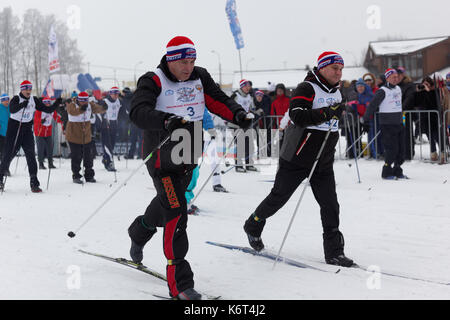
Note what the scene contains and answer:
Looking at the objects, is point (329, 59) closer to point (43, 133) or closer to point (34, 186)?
point (34, 186)

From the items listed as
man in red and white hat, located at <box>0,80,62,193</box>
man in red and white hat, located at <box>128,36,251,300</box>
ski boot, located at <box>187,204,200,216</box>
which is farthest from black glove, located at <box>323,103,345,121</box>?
man in red and white hat, located at <box>0,80,62,193</box>

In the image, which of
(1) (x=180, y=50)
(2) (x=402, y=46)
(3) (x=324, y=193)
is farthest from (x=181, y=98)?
(2) (x=402, y=46)

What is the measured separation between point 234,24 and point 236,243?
9.08 metres

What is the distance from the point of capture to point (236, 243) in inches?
200

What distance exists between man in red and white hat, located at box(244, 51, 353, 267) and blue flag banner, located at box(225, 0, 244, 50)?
8.94m

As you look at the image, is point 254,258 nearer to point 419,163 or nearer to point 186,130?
point 186,130

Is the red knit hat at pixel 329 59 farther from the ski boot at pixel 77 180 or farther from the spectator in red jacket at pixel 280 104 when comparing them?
the spectator in red jacket at pixel 280 104

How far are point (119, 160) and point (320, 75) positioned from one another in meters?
10.8

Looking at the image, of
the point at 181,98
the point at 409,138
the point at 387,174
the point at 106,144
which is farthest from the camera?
the point at 106,144

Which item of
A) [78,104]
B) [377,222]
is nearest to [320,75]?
[377,222]

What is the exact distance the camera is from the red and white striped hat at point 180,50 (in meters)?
3.37

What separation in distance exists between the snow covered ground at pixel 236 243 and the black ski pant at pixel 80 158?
0.84 m

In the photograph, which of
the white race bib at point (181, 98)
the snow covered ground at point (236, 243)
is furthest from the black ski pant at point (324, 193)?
the white race bib at point (181, 98)
